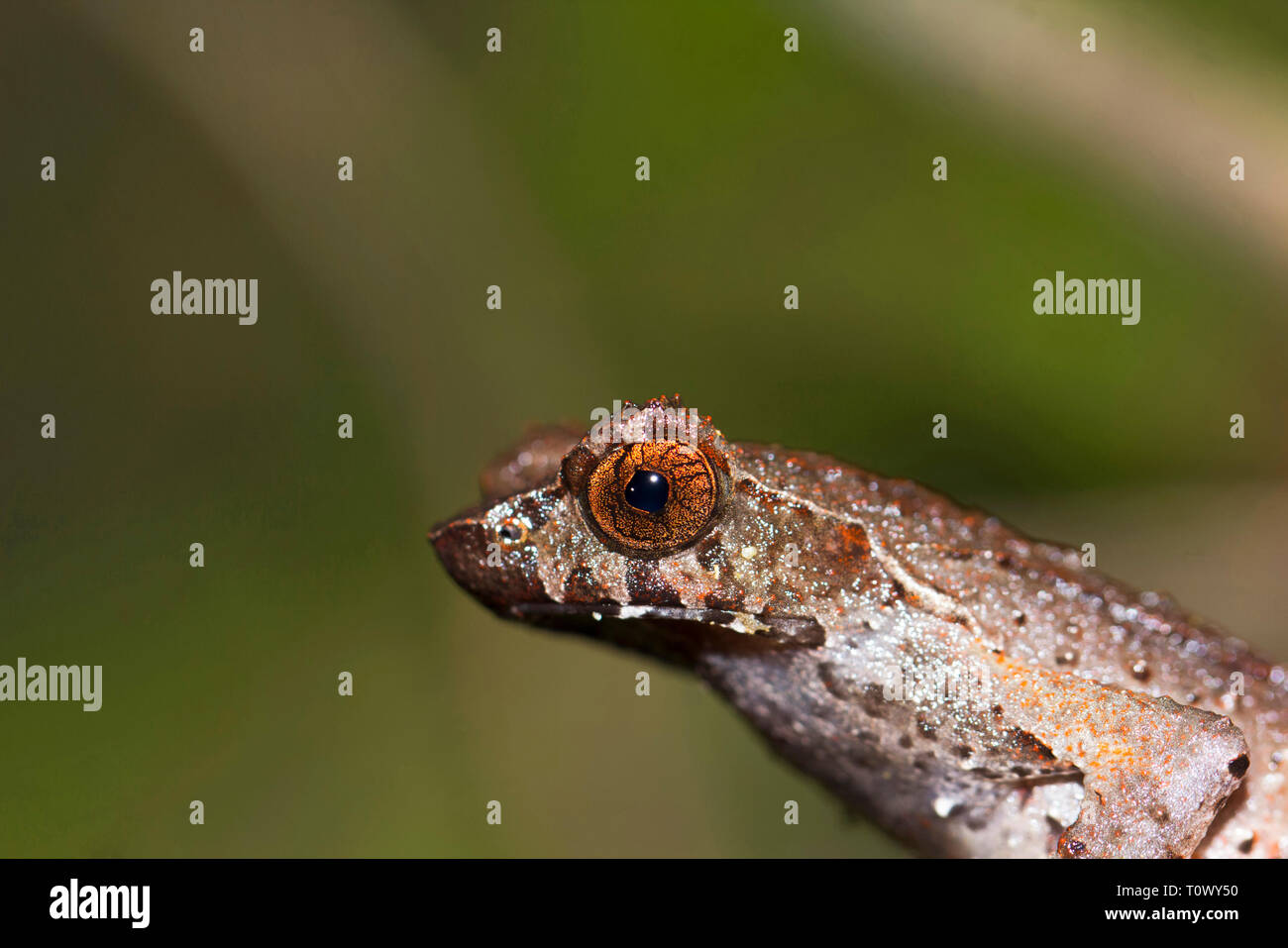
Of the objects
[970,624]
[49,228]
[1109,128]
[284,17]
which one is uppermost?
[284,17]

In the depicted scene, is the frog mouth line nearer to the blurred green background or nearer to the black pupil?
the black pupil

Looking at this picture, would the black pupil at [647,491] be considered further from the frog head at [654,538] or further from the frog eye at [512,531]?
the frog eye at [512,531]

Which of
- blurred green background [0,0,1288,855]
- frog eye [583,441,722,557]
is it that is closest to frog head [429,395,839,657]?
frog eye [583,441,722,557]

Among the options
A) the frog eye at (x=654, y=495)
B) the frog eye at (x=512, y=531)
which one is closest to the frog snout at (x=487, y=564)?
the frog eye at (x=512, y=531)

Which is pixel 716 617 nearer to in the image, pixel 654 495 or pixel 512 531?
pixel 654 495

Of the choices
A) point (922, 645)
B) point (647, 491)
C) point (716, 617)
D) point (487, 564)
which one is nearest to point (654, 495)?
point (647, 491)

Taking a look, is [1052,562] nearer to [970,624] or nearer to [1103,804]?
[970,624]

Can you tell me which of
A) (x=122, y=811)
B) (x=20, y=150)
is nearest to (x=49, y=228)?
(x=20, y=150)

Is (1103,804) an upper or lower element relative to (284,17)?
lower
